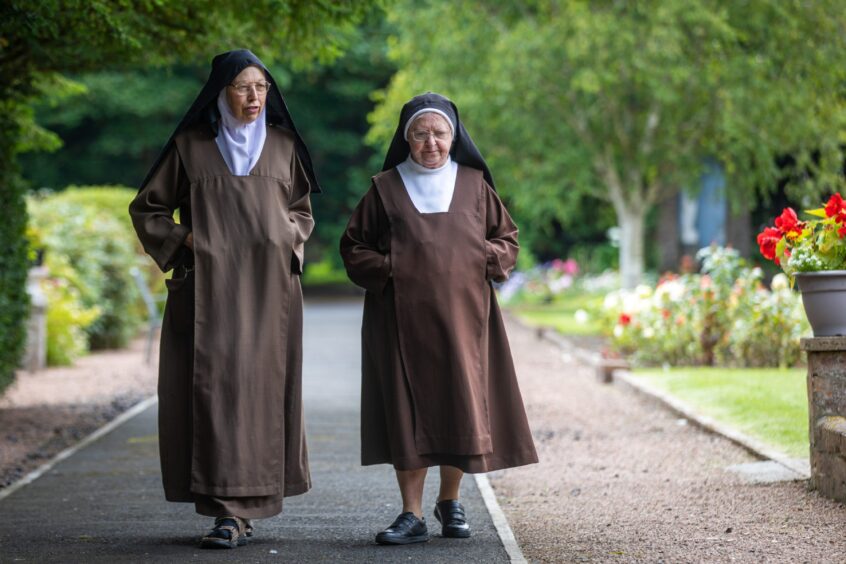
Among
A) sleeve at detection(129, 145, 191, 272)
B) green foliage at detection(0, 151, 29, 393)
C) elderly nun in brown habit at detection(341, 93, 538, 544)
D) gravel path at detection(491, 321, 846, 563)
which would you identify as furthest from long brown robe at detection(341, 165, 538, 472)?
green foliage at detection(0, 151, 29, 393)

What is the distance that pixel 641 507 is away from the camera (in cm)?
675

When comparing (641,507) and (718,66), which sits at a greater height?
(718,66)

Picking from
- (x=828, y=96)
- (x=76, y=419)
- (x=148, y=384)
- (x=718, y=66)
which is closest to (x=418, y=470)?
(x=76, y=419)

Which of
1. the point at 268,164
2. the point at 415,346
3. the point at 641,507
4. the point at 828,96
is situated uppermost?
the point at 828,96

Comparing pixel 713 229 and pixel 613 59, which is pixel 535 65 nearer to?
pixel 613 59

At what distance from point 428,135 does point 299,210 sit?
68cm

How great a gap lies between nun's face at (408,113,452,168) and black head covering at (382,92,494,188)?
0.04 metres

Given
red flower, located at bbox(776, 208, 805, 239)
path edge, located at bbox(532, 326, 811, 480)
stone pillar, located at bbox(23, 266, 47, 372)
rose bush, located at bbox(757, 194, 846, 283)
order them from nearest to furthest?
rose bush, located at bbox(757, 194, 846, 283)
red flower, located at bbox(776, 208, 805, 239)
path edge, located at bbox(532, 326, 811, 480)
stone pillar, located at bbox(23, 266, 47, 372)

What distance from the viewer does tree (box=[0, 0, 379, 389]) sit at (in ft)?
26.9

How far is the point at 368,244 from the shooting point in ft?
19.6

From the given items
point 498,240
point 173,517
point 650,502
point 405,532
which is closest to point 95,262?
point 173,517

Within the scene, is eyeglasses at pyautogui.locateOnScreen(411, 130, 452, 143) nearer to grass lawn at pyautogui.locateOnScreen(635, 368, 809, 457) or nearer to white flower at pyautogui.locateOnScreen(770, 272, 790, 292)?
grass lawn at pyautogui.locateOnScreen(635, 368, 809, 457)

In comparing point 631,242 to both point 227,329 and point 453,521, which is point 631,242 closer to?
point 453,521

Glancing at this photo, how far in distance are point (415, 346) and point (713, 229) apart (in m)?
24.3
